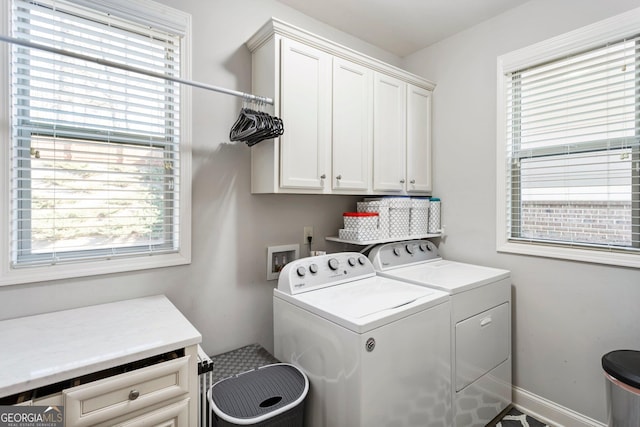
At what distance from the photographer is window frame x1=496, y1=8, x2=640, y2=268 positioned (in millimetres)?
1720

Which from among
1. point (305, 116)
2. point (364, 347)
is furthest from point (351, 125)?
point (364, 347)

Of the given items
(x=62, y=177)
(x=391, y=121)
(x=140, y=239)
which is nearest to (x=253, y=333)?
(x=140, y=239)

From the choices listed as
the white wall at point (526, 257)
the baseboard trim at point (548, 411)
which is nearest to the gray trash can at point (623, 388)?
the white wall at point (526, 257)

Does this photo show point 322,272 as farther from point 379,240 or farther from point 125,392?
point 125,392

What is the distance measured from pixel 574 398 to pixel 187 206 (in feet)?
8.33

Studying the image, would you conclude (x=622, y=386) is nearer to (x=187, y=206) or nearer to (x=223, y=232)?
(x=223, y=232)

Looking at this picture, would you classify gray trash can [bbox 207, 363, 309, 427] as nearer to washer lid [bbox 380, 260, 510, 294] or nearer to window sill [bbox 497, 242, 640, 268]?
washer lid [bbox 380, 260, 510, 294]

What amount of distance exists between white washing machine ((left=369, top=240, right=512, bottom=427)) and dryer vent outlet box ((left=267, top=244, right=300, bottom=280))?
1.78ft

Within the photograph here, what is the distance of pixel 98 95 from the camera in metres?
1.47

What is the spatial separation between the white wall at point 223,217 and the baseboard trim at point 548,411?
1.73 metres

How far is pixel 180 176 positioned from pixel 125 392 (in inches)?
40.3

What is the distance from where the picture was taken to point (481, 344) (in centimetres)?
183

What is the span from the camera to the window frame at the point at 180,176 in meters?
1.29

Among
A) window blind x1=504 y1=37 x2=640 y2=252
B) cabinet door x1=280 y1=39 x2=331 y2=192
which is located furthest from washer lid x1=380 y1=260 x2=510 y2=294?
cabinet door x1=280 y1=39 x2=331 y2=192
